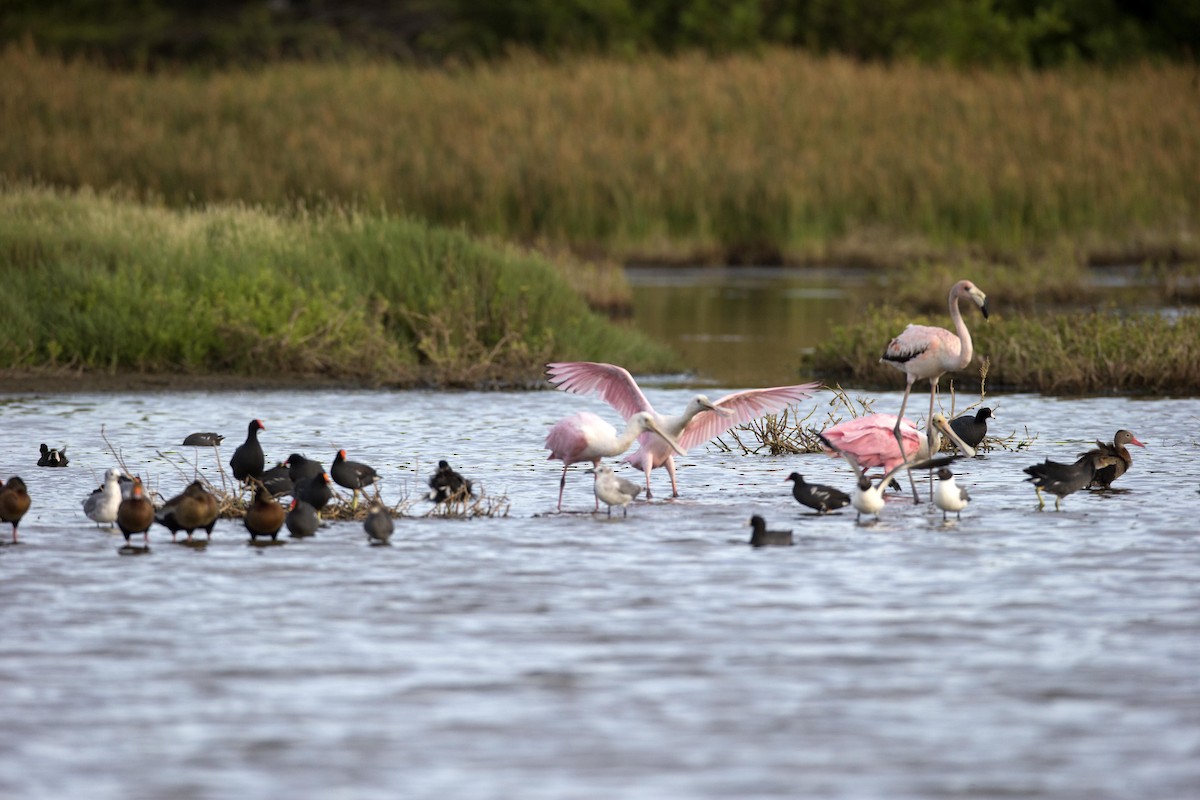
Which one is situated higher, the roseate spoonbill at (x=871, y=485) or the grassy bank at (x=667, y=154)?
the grassy bank at (x=667, y=154)

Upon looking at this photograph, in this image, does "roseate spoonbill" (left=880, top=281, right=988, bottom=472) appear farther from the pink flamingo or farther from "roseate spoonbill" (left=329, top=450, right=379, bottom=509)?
"roseate spoonbill" (left=329, top=450, right=379, bottom=509)

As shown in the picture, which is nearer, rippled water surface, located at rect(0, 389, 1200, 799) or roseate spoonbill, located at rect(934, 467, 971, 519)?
rippled water surface, located at rect(0, 389, 1200, 799)

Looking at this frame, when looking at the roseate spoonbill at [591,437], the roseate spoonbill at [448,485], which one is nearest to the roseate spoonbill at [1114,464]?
the roseate spoonbill at [591,437]

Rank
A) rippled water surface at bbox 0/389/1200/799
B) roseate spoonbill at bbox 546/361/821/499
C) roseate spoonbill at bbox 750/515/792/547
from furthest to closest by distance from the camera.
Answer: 1. roseate spoonbill at bbox 546/361/821/499
2. roseate spoonbill at bbox 750/515/792/547
3. rippled water surface at bbox 0/389/1200/799

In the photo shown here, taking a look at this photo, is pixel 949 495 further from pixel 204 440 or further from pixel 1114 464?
pixel 204 440

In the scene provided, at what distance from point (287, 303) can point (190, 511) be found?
8.67 m

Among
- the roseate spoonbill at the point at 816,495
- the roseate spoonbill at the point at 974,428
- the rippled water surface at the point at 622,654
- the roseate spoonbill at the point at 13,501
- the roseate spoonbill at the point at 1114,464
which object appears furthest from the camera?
the roseate spoonbill at the point at 974,428

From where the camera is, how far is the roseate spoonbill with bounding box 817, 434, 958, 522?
10.2 metres

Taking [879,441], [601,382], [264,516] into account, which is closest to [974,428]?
[879,441]

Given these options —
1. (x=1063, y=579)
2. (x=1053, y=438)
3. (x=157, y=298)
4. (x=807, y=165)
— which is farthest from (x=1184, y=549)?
(x=807, y=165)

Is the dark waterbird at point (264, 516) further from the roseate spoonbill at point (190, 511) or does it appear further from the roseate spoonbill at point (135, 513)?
the roseate spoonbill at point (135, 513)

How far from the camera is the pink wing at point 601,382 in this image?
1193 cm

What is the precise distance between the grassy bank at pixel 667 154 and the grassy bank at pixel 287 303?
874 cm

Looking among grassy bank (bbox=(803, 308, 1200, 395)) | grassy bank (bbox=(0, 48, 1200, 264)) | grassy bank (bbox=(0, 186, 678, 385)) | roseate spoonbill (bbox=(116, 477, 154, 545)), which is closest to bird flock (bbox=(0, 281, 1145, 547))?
roseate spoonbill (bbox=(116, 477, 154, 545))
